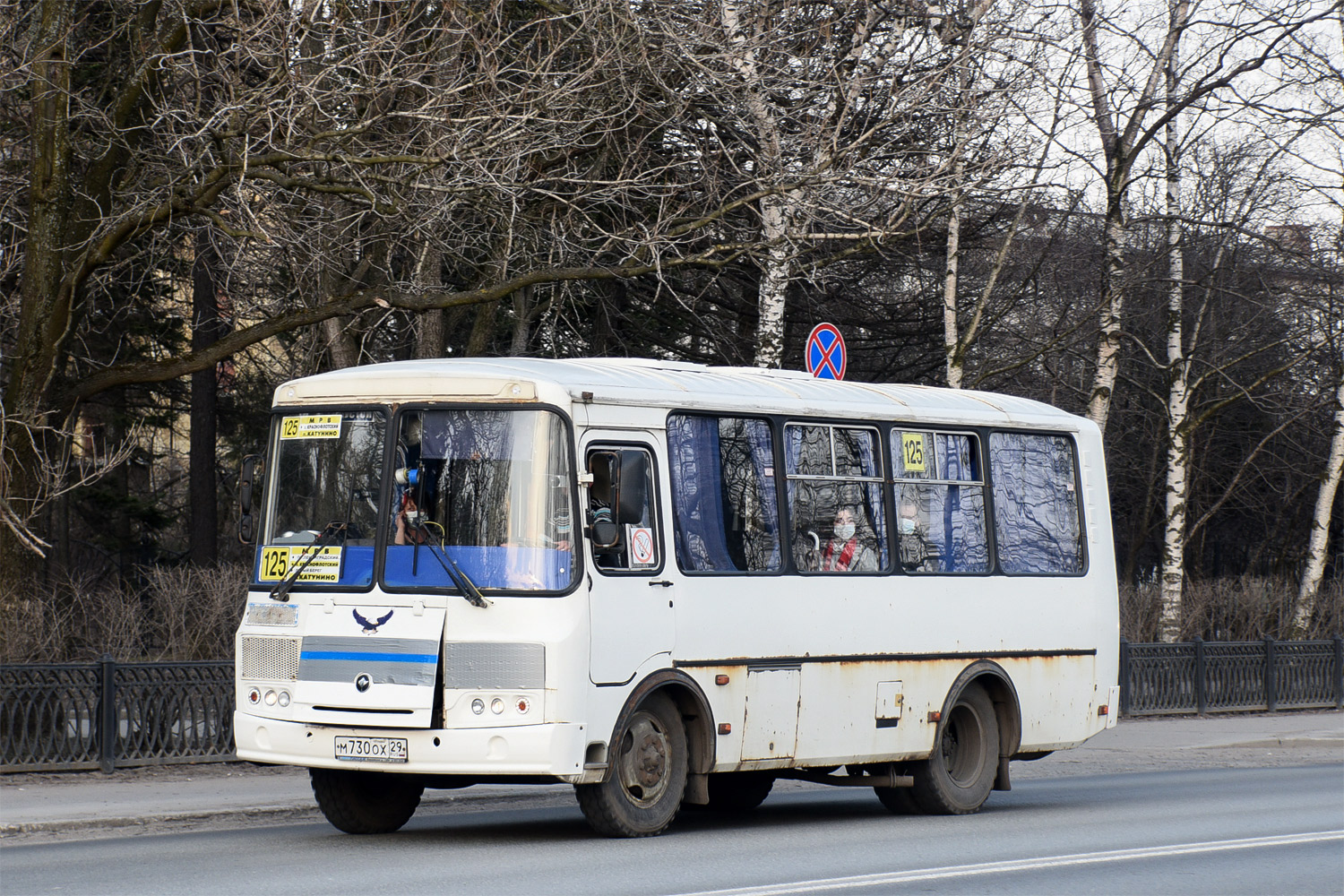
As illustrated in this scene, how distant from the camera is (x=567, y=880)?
879 cm

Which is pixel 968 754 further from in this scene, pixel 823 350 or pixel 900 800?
pixel 823 350

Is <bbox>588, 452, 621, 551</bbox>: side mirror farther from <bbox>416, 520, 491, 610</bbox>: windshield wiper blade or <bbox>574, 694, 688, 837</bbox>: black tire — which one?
<bbox>574, 694, 688, 837</bbox>: black tire

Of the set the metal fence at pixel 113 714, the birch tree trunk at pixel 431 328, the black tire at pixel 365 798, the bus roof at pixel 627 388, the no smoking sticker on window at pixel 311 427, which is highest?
the birch tree trunk at pixel 431 328

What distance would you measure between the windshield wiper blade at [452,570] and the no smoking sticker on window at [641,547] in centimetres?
103

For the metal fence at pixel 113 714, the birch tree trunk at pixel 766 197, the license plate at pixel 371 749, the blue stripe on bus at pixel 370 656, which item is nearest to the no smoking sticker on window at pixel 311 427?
the blue stripe on bus at pixel 370 656

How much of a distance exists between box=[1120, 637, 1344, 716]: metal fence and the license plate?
574 inches

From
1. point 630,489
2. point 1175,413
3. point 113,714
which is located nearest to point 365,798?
point 630,489

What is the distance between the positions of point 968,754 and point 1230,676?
40.3 feet

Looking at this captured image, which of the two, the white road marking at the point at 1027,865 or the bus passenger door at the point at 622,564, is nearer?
the white road marking at the point at 1027,865

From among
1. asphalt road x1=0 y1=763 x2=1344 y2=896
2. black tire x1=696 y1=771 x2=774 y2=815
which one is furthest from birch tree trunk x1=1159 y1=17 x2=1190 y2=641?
black tire x1=696 y1=771 x2=774 y2=815

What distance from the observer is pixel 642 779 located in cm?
1073

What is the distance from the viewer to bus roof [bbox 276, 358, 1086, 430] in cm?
1056

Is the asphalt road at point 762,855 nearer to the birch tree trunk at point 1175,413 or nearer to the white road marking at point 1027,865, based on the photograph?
the white road marking at point 1027,865

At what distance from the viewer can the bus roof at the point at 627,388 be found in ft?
34.7
